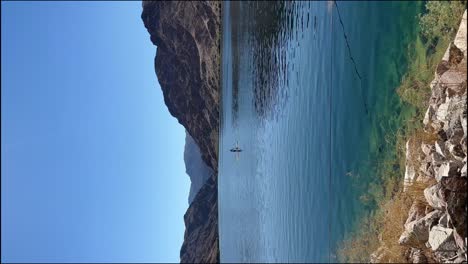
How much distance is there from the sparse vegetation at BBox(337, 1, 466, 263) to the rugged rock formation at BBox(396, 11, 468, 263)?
0.36 metres

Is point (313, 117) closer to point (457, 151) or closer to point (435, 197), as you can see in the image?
point (435, 197)

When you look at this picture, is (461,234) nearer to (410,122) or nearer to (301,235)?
(410,122)

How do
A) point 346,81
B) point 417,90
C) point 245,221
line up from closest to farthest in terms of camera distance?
point 417,90 → point 346,81 → point 245,221

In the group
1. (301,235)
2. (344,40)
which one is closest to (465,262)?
(344,40)

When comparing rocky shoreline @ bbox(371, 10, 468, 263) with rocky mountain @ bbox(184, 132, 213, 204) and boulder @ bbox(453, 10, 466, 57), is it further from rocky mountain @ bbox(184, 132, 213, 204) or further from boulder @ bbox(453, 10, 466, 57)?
rocky mountain @ bbox(184, 132, 213, 204)

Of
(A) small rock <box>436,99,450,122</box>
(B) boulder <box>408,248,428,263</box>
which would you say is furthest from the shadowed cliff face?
(B) boulder <box>408,248,428,263</box>

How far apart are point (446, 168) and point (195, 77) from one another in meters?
56.8

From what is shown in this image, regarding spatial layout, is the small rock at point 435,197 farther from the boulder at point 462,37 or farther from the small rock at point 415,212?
the boulder at point 462,37

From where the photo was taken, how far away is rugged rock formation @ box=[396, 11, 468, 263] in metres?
8.29

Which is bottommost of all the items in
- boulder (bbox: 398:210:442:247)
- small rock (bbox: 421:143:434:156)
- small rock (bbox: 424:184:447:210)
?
boulder (bbox: 398:210:442:247)

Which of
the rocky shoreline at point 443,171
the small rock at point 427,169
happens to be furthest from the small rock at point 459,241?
the small rock at point 427,169

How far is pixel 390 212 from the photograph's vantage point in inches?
468

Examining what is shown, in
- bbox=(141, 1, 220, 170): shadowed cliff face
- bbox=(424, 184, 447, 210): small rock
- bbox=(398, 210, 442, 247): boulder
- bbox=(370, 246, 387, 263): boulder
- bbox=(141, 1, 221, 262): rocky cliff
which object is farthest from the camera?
bbox=(141, 1, 221, 262): rocky cliff

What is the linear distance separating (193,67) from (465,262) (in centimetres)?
5822
